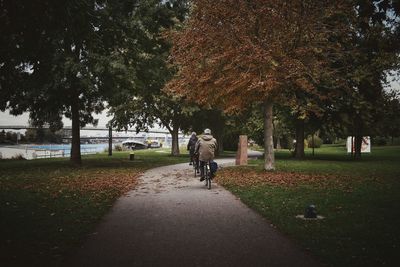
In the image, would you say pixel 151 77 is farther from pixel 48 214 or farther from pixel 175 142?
pixel 175 142

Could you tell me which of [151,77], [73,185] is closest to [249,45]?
[151,77]

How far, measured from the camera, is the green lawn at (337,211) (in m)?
5.98

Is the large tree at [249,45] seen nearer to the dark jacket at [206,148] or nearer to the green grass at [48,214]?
the dark jacket at [206,148]

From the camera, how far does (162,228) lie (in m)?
7.52

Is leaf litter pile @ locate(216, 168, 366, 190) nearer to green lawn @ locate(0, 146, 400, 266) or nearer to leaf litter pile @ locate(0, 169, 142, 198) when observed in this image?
green lawn @ locate(0, 146, 400, 266)

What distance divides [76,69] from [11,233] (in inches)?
549

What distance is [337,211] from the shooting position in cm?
911

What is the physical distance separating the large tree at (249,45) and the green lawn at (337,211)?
4.75 m

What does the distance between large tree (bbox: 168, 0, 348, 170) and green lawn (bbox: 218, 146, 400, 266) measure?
4.75 m

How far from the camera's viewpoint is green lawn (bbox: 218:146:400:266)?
5980mm

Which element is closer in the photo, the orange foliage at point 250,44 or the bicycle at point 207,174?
the bicycle at point 207,174

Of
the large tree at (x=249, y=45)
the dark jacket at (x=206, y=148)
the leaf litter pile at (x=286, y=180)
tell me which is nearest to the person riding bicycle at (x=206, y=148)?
the dark jacket at (x=206, y=148)

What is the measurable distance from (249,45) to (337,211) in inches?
372

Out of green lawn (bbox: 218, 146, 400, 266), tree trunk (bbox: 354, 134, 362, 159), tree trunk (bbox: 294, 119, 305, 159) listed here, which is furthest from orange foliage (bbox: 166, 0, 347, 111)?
tree trunk (bbox: 354, 134, 362, 159)
